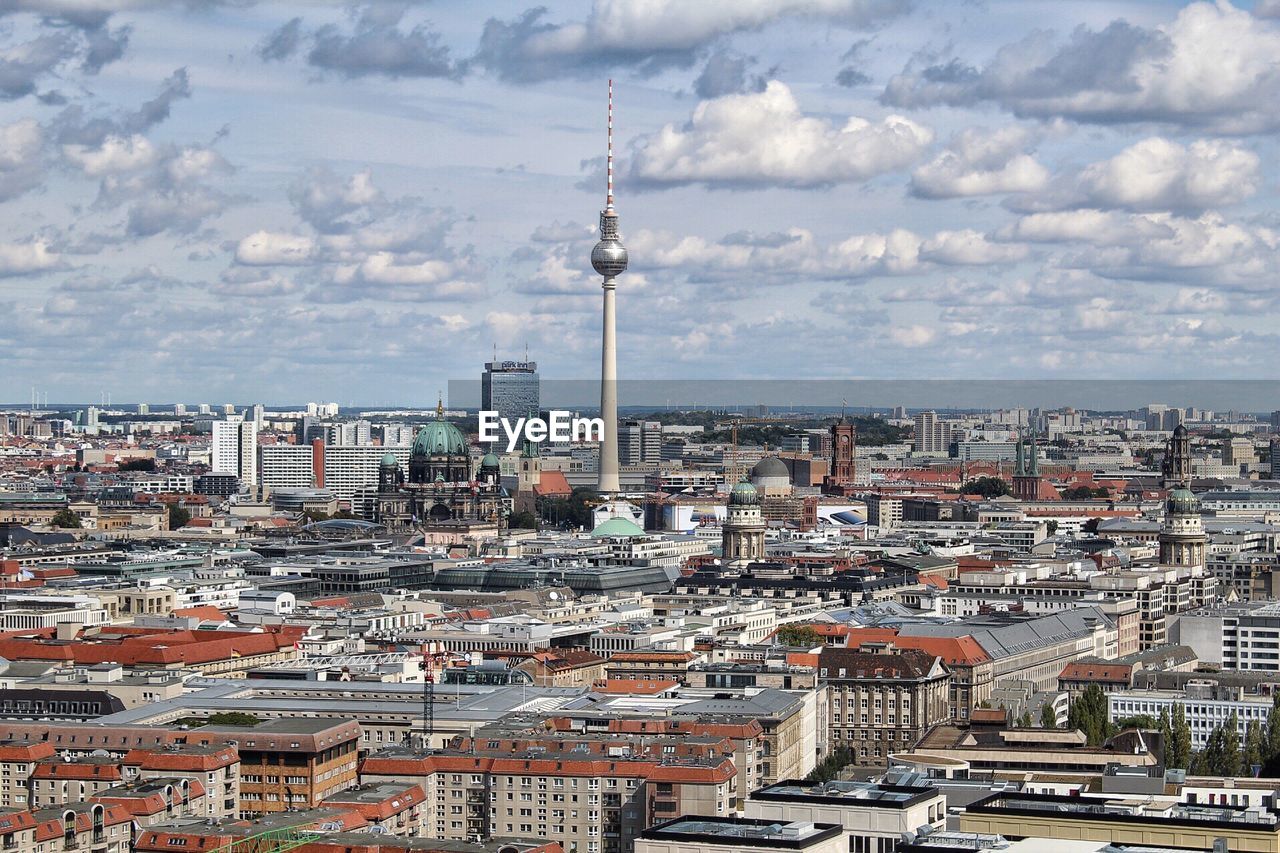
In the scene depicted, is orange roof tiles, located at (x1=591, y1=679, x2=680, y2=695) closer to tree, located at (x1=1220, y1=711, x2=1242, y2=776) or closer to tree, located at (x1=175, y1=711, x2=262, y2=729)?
tree, located at (x1=175, y1=711, x2=262, y2=729)

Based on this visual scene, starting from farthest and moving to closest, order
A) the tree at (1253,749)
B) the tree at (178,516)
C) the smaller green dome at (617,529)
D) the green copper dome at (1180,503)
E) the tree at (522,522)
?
the tree at (178,516), the tree at (522,522), the smaller green dome at (617,529), the green copper dome at (1180,503), the tree at (1253,749)

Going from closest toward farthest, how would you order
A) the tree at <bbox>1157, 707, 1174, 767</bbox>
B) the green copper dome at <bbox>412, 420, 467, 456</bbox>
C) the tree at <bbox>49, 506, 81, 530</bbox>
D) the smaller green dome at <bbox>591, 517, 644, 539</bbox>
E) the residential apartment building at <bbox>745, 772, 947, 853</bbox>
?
1. the residential apartment building at <bbox>745, 772, 947, 853</bbox>
2. the tree at <bbox>1157, 707, 1174, 767</bbox>
3. the smaller green dome at <bbox>591, 517, 644, 539</bbox>
4. the tree at <bbox>49, 506, 81, 530</bbox>
5. the green copper dome at <bbox>412, 420, 467, 456</bbox>

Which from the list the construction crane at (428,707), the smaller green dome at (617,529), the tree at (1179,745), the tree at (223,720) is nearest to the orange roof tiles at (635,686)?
the construction crane at (428,707)

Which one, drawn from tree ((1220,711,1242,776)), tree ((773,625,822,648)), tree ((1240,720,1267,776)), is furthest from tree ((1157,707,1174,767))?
tree ((773,625,822,648))

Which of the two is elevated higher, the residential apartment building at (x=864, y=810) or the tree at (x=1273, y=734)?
the residential apartment building at (x=864, y=810)

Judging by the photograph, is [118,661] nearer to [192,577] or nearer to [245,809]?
[245,809]

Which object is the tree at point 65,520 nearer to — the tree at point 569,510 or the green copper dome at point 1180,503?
→ the tree at point 569,510
